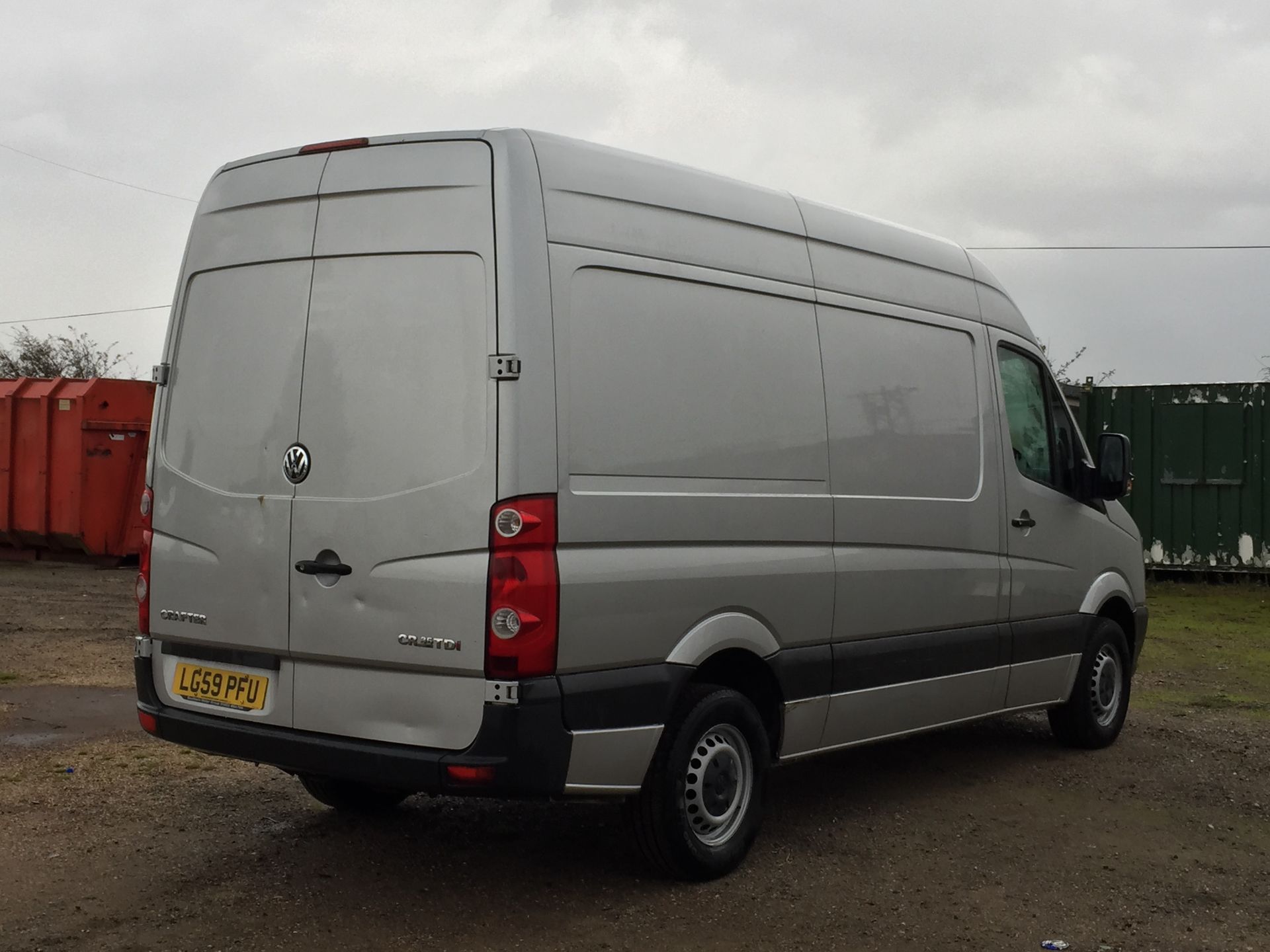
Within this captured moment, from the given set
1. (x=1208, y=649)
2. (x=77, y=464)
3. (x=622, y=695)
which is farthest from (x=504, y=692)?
(x=77, y=464)

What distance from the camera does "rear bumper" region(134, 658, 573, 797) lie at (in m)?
4.25

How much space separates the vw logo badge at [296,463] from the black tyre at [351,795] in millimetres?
1590

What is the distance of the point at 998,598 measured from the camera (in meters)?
6.55

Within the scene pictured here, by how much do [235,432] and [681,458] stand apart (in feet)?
5.08

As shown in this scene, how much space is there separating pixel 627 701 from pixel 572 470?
79 cm

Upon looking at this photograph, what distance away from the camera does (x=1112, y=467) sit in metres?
7.04

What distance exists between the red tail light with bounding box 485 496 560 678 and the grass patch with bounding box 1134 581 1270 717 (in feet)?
20.0

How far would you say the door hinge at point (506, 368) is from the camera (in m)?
4.30

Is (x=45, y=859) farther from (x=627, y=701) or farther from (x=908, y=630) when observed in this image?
(x=908, y=630)

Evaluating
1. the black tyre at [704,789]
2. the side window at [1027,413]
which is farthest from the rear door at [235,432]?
the side window at [1027,413]

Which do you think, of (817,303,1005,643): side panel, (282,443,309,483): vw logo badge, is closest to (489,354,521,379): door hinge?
(282,443,309,483): vw logo badge

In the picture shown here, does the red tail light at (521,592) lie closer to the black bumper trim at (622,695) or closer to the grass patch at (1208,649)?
the black bumper trim at (622,695)

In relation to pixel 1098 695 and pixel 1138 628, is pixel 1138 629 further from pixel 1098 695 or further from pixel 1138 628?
pixel 1098 695

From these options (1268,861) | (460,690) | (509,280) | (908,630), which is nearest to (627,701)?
(460,690)
